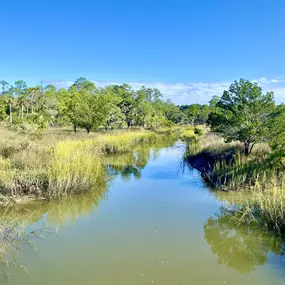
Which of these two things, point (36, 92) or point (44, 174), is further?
point (36, 92)

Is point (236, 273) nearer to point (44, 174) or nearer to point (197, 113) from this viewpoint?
point (44, 174)

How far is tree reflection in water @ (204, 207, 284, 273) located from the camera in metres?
5.21

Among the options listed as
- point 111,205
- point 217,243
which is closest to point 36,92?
point 111,205

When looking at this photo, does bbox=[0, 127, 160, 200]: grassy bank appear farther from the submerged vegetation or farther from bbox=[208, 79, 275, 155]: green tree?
bbox=[208, 79, 275, 155]: green tree

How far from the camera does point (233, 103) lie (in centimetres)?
1138

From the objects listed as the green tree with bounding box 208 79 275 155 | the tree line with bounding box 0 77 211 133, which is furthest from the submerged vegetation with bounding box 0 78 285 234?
the tree line with bounding box 0 77 211 133

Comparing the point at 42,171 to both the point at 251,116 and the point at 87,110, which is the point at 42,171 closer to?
the point at 251,116

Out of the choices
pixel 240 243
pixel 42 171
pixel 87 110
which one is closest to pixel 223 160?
pixel 240 243

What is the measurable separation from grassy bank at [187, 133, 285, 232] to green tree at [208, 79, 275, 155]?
0.73 meters

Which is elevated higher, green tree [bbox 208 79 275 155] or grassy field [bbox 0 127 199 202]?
green tree [bbox 208 79 275 155]

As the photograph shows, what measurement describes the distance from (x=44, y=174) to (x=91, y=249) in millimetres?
3527

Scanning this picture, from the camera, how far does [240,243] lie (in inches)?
234

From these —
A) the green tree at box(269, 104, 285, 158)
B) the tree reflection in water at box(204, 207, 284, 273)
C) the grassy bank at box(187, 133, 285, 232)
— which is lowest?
the tree reflection in water at box(204, 207, 284, 273)

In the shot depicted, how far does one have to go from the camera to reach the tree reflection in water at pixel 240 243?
17.1 feet
